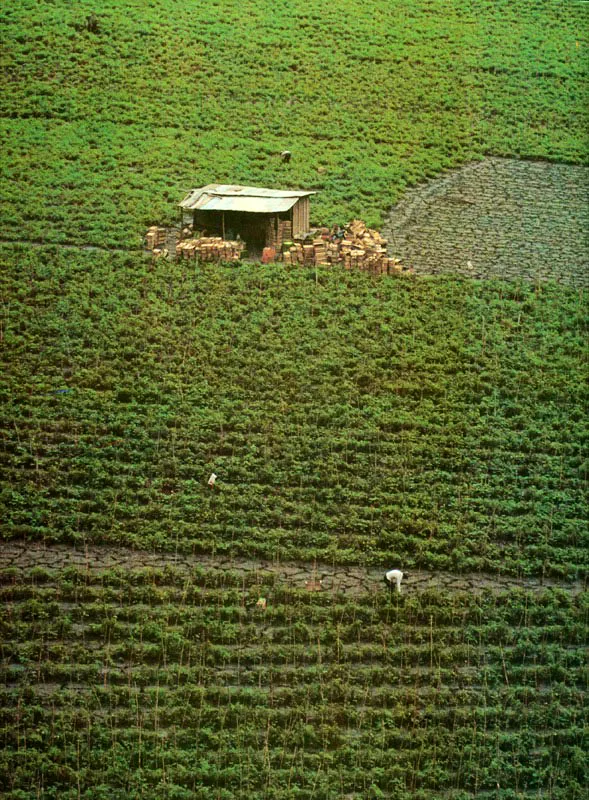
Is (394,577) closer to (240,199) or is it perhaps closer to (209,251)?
(209,251)

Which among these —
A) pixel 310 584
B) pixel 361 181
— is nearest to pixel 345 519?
pixel 310 584

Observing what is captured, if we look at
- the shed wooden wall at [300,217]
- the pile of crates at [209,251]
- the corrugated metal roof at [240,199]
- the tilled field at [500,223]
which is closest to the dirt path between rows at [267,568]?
the pile of crates at [209,251]

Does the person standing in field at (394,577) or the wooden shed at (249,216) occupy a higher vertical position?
the wooden shed at (249,216)

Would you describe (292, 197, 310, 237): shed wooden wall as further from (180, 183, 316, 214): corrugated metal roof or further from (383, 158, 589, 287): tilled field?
(383, 158, 589, 287): tilled field

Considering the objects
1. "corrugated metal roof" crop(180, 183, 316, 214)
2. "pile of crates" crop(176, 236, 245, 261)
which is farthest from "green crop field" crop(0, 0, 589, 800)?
"corrugated metal roof" crop(180, 183, 316, 214)

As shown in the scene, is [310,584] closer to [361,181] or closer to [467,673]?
[467,673]

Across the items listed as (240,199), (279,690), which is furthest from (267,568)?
(240,199)

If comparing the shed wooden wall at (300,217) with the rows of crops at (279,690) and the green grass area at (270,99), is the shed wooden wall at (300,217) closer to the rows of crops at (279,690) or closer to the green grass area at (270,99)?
the green grass area at (270,99)
